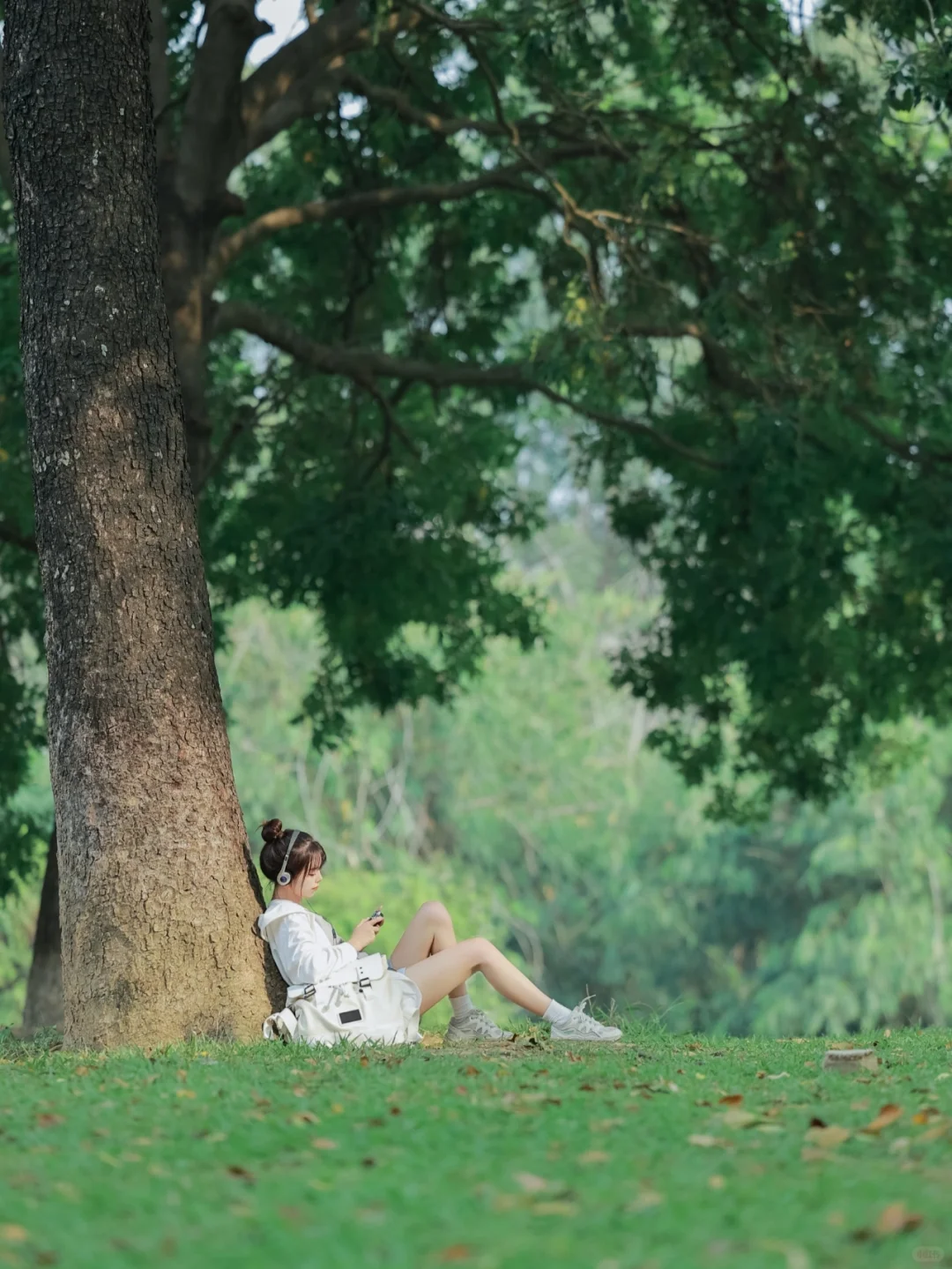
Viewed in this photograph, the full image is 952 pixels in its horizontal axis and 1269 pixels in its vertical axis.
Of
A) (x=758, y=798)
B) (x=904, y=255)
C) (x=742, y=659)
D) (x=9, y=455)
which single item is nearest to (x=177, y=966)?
(x=9, y=455)

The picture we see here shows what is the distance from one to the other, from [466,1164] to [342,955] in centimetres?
301

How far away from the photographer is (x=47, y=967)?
12.4m

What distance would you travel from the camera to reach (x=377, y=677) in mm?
15297

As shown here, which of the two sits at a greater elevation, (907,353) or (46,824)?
(907,353)

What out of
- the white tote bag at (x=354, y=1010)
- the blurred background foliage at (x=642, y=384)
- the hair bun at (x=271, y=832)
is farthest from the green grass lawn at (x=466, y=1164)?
the blurred background foliage at (x=642, y=384)

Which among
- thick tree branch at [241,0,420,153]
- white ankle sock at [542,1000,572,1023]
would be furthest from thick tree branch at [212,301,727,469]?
white ankle sock at [542,1000,572,1023]

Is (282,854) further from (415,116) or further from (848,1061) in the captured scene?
(415,116)

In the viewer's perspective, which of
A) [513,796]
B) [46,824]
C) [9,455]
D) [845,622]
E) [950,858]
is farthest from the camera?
[513,796]

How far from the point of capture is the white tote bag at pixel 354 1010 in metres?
7.24

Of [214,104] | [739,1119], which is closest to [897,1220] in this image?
[739,1119]

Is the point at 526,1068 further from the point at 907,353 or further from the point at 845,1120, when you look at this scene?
the point at 907,353

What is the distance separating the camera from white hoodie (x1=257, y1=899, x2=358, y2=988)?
23.9ft

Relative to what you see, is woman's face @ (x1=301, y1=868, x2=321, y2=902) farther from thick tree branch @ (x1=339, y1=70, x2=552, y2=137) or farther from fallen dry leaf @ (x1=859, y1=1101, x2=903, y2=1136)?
thick tree branch @ (x1=339, y1=70, x2=552, y2=137)

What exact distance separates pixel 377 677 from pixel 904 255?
5724mm
